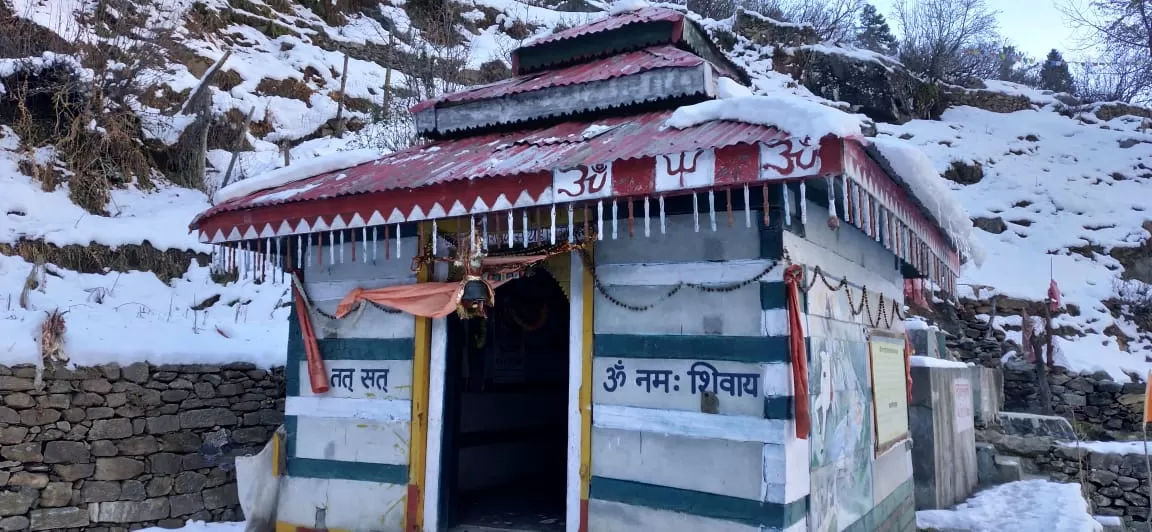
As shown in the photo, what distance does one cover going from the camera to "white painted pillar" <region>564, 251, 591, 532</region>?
16.9 feet

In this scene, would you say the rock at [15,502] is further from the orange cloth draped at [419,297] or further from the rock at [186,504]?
the orange cloth draped at [419,297]

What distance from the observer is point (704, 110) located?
4871mm

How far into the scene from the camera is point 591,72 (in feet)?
21.6

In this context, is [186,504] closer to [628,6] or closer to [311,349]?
[311,349]

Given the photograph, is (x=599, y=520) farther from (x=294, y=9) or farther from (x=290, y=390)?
(x=294, y=9)

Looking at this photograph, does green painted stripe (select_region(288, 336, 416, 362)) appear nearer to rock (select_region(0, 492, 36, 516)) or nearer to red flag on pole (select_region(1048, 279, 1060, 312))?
rock (select_region(0, 492, 36, 516))

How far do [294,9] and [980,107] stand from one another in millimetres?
23898

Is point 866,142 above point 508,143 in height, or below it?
below

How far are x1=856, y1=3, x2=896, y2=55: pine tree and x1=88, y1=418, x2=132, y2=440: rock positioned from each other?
33223mm

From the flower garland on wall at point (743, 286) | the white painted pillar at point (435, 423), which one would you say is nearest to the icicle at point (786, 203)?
the flower garland on wall at point (743, 286)

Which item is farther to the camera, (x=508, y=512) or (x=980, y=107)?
(x=980, y=107)

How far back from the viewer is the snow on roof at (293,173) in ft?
21.1

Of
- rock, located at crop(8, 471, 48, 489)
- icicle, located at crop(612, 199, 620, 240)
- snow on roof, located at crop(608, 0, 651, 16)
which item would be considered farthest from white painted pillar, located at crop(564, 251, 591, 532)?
rock, located at crop(8, 471, 48, 489)

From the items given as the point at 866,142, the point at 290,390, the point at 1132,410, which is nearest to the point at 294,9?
the point at 290,390
